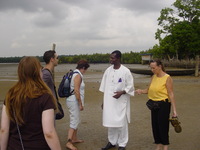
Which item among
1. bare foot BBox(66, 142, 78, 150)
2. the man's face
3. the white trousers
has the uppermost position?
the man's face

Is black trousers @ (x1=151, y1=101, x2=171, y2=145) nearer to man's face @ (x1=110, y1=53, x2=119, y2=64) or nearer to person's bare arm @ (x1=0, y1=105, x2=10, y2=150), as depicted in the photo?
man's face @ (x1=110, y1=53, x2=119, y2=64)

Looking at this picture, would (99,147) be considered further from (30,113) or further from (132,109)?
(132,109)

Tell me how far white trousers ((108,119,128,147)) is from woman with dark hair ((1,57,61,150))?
8.97 feet

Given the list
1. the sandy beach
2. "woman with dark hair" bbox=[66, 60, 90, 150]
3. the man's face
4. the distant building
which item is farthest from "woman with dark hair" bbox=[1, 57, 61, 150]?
the distant building

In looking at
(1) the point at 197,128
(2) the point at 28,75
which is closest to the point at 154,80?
(1) the point at 197,128

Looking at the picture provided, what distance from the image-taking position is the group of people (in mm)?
2271

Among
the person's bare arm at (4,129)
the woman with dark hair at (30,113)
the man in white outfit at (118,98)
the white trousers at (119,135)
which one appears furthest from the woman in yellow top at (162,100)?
the person's bare arm at (4,129)

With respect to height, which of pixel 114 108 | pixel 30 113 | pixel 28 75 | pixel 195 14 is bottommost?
pixel 114 108

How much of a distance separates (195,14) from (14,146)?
24.6 metres

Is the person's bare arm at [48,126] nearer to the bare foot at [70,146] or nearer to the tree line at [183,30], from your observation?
the bare foot at [70,146]

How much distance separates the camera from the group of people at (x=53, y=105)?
2.27 meters

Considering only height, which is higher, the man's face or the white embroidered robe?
the man's face

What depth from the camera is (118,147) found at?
5086mm

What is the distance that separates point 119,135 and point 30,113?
10.1 ft
